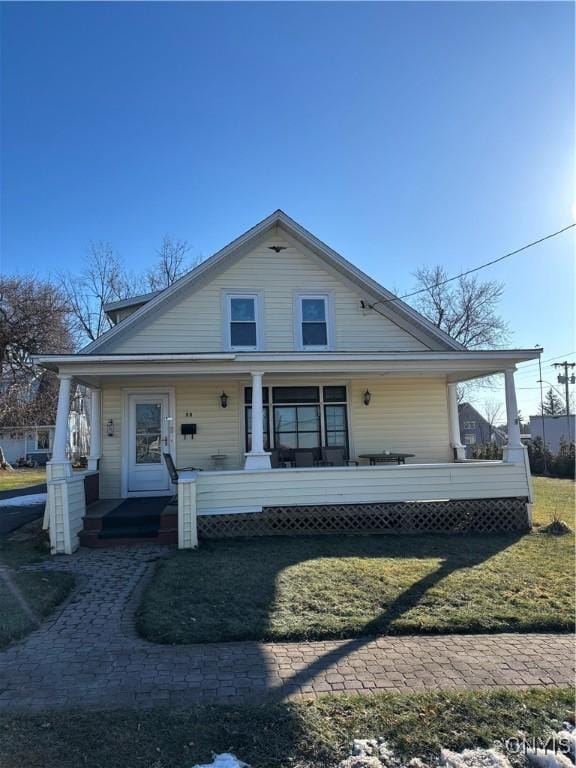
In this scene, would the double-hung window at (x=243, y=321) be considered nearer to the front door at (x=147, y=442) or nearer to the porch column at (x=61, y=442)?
the front door at (x=147, y=442)

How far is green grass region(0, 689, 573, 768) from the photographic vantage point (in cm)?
276

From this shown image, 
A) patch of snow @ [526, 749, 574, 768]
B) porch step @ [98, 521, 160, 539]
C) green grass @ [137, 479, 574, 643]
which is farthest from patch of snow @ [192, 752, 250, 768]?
porch step @ [98, 521, 160, 539]

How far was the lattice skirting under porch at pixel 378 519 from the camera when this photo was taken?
8844mm

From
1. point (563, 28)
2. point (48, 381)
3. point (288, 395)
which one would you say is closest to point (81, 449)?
point (48, 381)

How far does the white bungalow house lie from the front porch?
1.1 inches

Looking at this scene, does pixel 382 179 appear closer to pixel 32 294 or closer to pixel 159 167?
pixel 159 167

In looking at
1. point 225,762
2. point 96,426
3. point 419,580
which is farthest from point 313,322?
point 225,762

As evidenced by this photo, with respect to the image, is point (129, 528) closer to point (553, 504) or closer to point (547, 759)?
point (547, 759)

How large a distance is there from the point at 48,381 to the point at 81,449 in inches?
366

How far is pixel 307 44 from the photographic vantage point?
8.55 meters

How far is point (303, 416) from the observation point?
11648 mm

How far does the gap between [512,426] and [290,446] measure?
15.5 feet

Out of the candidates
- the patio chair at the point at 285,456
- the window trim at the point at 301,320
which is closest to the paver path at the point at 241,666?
the patio chair at the point at 285,456

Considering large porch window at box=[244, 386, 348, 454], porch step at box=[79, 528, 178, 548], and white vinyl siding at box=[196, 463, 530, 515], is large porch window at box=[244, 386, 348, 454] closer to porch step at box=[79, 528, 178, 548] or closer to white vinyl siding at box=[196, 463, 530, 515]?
white vinyl siding at box=[196, 463, 530, 515]
